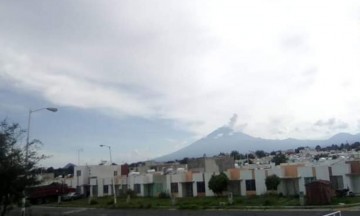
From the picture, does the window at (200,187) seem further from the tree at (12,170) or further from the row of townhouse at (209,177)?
the tree at (12,170)

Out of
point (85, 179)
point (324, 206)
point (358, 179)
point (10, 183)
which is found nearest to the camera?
point (10, 183)

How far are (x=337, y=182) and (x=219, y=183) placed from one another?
45.7ft

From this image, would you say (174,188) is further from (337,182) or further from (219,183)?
(337,182)

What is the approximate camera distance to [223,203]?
46.7 m

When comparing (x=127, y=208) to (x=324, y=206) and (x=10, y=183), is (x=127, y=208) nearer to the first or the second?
(x=324, y=206)

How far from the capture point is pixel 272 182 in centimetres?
5222

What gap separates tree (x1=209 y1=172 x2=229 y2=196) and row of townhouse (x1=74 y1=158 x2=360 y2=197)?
1086 mm

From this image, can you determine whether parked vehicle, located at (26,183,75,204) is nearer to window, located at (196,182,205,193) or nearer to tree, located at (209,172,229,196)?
window, located at (196,182,205,193)

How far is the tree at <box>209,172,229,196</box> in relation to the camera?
56531 mm

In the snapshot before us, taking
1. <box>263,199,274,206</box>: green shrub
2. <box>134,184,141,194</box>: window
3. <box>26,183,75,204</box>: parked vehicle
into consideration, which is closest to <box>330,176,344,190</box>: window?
<box>263,199,274,206</box>: green shrub

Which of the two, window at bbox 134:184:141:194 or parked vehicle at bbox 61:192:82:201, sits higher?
window at bbox 134:184:141:194

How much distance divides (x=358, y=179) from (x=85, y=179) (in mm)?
51259

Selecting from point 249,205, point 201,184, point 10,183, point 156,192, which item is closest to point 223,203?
point 249,205

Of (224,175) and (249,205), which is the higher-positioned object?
(224,175)
